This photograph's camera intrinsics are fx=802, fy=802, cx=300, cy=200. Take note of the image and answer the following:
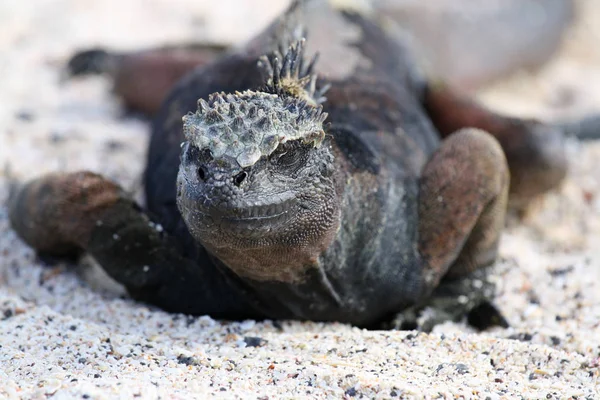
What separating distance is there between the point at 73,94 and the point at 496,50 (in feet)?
14.6

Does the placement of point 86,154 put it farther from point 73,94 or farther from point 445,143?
point 445,143

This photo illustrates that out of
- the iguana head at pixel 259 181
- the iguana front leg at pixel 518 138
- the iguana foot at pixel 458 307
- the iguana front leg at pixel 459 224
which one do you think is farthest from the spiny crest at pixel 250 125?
the iguana front leg at pixel 518 138

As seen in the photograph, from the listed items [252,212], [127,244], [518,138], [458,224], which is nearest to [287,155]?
[252,212]

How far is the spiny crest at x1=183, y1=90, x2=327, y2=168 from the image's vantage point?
286cm

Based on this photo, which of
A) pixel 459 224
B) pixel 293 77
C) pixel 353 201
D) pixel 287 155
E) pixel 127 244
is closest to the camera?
pixel 287 155

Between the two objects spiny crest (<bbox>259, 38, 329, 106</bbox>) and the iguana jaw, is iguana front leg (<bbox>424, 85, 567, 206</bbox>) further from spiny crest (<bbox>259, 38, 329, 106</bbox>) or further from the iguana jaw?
the iguana jaw

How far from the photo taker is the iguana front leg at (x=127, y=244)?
390cm

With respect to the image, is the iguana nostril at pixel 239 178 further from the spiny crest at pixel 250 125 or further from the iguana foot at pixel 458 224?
the iguana foot at pixel 458 224

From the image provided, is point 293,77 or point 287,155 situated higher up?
point 293,77

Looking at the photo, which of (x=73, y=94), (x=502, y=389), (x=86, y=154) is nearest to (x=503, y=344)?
(x=502, y=389)

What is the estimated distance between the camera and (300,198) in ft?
10.1

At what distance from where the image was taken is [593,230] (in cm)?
561

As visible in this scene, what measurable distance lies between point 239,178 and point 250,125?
0.21 metres

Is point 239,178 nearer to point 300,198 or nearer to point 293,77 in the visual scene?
point 300,198
